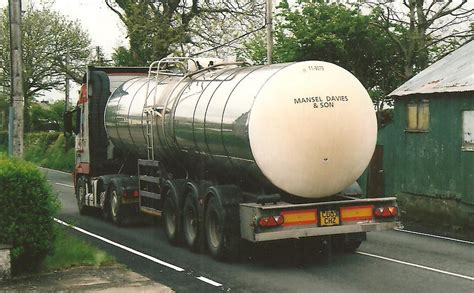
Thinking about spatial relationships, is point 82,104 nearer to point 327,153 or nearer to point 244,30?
point 327,153

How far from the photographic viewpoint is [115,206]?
56.5ft

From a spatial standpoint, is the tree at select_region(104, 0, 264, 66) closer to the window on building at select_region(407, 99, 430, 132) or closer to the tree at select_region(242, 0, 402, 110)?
the tree at select_region(242, 0, 402, 110)

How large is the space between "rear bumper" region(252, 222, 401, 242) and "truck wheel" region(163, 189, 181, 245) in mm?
3107

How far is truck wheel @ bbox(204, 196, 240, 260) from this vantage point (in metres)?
11.8

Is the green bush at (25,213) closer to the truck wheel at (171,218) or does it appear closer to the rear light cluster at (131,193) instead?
the truck wheel at (171,218)

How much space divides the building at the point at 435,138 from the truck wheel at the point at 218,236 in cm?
688

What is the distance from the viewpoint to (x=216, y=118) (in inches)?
481

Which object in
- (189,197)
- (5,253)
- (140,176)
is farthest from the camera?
(140,176)

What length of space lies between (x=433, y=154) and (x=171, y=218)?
282 inches

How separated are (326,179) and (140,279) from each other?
3.15 metres

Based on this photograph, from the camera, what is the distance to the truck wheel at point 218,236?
38.7ft

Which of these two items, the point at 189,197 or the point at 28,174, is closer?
the point at 28,174

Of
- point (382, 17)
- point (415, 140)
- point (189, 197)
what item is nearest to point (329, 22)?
point (382, 17)

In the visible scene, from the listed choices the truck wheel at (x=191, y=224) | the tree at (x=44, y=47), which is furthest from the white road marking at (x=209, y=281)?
the tree at (x=44, y=47)
